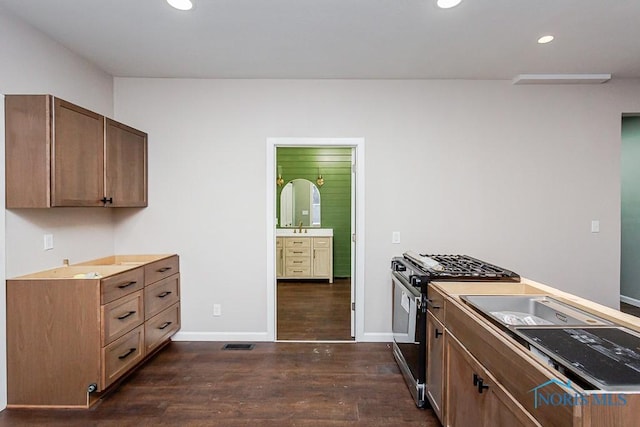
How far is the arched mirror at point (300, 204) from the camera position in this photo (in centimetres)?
601

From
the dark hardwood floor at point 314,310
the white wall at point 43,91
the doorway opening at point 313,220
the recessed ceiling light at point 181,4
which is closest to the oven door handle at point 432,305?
the dark hardwood floor at point 314,310

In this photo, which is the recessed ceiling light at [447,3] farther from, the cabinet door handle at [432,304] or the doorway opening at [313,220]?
the doorway opening at [313,220]

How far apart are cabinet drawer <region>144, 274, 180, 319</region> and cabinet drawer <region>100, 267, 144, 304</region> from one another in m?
0.17

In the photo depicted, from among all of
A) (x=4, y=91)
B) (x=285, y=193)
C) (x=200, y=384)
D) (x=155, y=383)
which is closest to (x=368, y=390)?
(x=200, y=384)

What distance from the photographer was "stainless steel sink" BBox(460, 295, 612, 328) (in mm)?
1457

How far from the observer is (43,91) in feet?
8.02

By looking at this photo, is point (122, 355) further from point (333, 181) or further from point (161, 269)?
point (333, 181)

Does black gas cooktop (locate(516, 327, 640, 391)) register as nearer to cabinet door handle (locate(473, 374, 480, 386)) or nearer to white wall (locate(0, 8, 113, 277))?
cabinet door handle (locate(473, 374, 480, 386))

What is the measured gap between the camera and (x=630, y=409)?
0.89m

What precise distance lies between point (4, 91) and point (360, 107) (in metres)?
2.78

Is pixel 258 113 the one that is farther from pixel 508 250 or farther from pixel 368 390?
pixel 508 250

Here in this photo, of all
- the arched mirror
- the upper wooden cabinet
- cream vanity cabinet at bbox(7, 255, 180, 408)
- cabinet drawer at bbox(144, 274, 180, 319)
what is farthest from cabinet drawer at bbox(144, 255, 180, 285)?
the arched mirror

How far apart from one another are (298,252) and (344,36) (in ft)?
12.9

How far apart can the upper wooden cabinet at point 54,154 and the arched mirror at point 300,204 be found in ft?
11.6
